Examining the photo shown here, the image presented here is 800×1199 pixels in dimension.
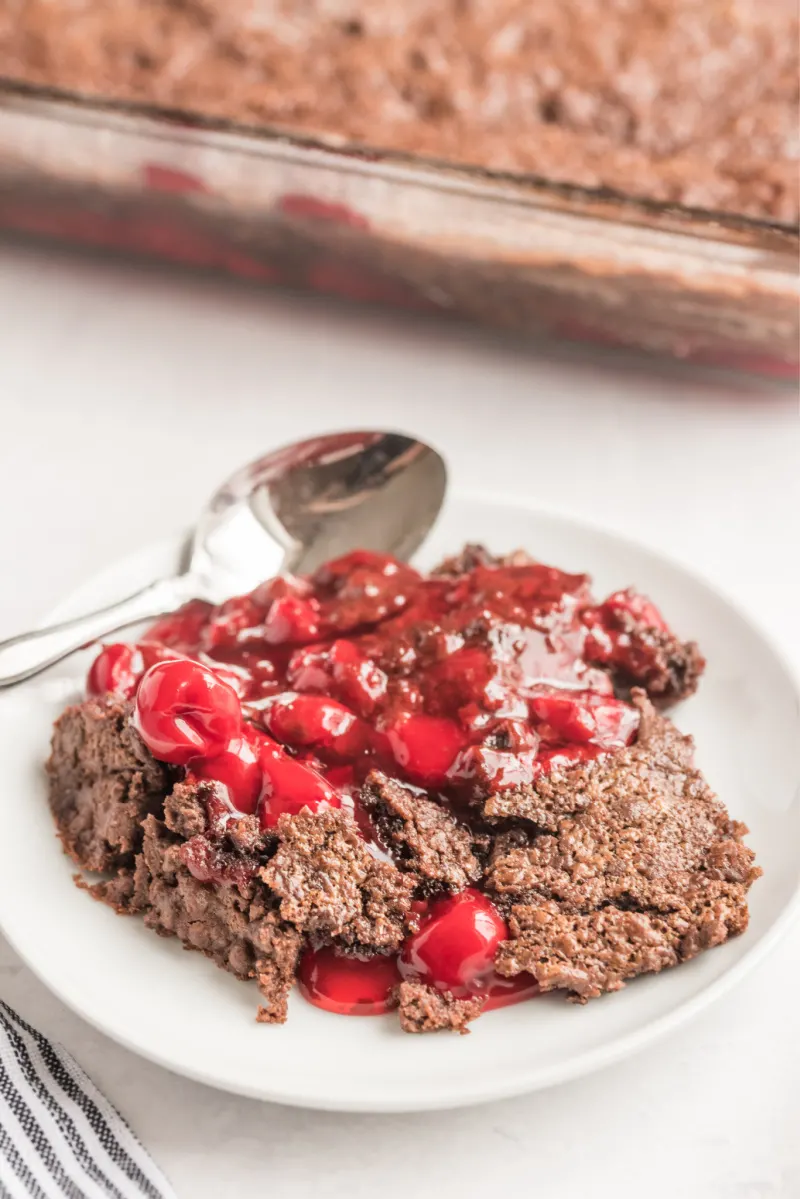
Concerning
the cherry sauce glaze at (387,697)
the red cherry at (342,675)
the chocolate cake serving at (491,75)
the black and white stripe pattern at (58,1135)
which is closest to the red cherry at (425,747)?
the cherry sauce glaze at (387,697)

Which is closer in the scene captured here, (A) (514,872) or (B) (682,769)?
(A) (514,872)

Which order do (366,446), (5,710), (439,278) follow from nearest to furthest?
(5,710), (366,446), (439,278)

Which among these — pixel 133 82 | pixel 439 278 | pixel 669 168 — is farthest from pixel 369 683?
pixel 133 82

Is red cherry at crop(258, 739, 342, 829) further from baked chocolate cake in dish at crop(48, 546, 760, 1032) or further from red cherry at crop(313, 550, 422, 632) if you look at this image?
red cherry at crop(313, 550, 422, 632)

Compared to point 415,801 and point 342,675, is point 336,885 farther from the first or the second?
point 342,675

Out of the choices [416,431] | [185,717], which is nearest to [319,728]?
[185,717]

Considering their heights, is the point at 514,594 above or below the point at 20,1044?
above

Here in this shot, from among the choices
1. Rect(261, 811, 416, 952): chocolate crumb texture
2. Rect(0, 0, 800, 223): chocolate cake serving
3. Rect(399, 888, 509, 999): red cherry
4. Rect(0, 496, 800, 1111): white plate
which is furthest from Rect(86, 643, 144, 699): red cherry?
Rect(0, 0, 800, 223): chocolate cake serving

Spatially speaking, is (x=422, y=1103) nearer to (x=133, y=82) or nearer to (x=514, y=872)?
(x=514, y=872)

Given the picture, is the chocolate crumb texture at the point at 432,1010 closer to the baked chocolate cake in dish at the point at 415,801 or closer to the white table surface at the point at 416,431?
the baked chocolate cake in dish at the point at 415,801
